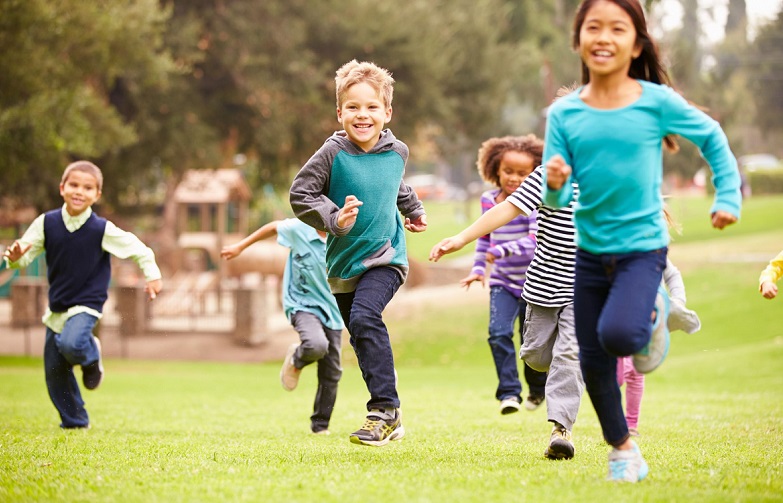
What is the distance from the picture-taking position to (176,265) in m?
33.8

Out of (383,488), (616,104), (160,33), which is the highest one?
(160,33)

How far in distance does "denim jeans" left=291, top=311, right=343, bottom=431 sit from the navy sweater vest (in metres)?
1.55

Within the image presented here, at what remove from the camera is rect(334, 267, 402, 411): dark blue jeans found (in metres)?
5.86

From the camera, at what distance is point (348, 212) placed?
557 cm

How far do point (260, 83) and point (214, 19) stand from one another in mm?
1667

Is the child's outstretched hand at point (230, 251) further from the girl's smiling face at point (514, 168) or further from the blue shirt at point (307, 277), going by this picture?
the girl's smiling face at point (514, 168)

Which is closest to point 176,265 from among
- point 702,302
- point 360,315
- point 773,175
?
point 702,302

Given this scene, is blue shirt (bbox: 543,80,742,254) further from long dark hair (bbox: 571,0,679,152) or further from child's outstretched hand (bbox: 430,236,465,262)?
child's outstretched hand (bbox: 430,236,465,262)

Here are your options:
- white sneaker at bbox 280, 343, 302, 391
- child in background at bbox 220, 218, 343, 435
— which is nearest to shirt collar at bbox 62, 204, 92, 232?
child in background at bbox 220, 218, 343, 435

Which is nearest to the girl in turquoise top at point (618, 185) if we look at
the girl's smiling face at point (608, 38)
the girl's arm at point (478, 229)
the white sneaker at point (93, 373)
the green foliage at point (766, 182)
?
the girl's smiling face at point (608, 38)

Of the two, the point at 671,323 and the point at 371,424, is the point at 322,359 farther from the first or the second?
the point at 671,323

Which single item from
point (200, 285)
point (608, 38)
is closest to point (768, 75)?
point (200, 285)

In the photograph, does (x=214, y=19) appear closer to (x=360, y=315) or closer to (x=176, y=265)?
(x=176, y=265)

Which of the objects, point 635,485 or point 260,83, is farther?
point 260,83
